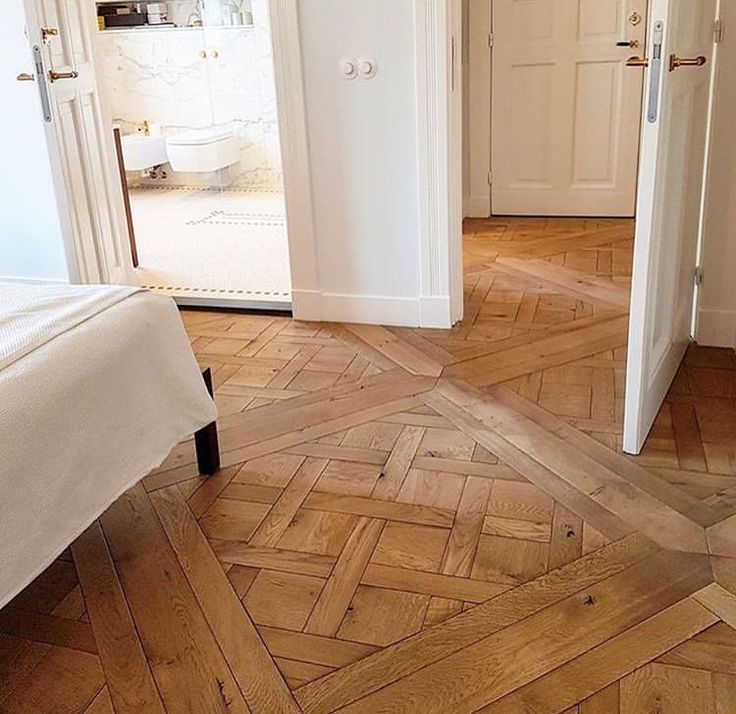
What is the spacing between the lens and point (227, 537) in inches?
75.2

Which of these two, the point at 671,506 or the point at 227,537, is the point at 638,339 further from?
the point at 227,537

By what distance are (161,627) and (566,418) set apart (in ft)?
4.19

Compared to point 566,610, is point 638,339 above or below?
above

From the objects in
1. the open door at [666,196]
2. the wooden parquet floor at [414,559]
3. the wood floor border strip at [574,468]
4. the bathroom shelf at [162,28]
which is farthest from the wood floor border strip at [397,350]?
the bathroom shelf at [162,28]

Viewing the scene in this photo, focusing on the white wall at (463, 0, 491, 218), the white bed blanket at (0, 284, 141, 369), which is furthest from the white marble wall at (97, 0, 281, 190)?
the white bed blanket at (0, 284, 141, 369)

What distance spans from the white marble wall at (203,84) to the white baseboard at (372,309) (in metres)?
2.40

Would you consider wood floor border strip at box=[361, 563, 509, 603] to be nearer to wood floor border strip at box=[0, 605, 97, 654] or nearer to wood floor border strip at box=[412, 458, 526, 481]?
wood floor border strip at box=[412, 458, 526, 481]

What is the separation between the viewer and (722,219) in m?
2.70

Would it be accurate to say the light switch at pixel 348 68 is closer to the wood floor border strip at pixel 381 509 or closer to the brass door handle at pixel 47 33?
the brass door handle at pixel 47 33

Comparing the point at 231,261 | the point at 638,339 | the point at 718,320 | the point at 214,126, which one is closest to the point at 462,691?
the point at 638,339

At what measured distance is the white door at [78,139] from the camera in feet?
9.37

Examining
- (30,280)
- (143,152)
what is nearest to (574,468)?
(30,280)

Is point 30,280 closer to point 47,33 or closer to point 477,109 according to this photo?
point 47,33

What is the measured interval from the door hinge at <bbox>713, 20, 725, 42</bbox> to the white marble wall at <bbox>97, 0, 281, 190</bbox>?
129 inches
